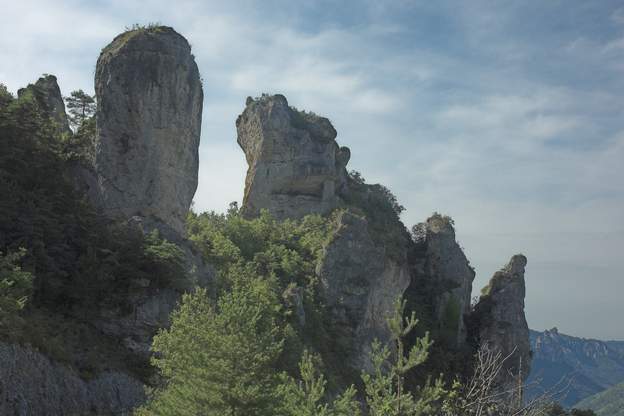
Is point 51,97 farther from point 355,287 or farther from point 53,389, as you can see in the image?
point 53,389

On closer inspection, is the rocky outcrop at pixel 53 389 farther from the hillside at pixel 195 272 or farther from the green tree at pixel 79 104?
the green tree at pixel 79 104

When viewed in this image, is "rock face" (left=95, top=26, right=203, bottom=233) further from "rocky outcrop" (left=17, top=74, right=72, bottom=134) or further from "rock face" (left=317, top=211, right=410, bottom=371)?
"rock face" (left=317, top=211, right=410, bottom=371)

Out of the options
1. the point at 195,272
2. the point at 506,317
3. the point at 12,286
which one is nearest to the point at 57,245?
the point at 12,286

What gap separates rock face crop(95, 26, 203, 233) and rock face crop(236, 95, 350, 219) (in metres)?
21.0

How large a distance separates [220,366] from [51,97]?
3279 centimetres

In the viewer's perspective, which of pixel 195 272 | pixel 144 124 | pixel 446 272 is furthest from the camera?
pixel 446 272

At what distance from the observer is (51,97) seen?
44.5 metres

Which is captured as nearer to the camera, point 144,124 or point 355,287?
point 144,124

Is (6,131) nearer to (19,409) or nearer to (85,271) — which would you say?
(85,271)

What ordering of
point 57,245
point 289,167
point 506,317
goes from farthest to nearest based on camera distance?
1. point 289,167
2. point 506,317
3. point 57,245

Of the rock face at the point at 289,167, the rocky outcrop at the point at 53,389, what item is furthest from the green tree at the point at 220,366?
the rock face at the point at 289,167

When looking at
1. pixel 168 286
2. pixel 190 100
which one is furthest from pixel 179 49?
pixel 168 286

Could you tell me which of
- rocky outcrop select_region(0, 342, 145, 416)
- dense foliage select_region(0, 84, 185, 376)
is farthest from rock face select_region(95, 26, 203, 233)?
rocky outcrop select_region(0, 342, 145, 416)

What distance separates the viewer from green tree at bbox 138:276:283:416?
55.8 feet
